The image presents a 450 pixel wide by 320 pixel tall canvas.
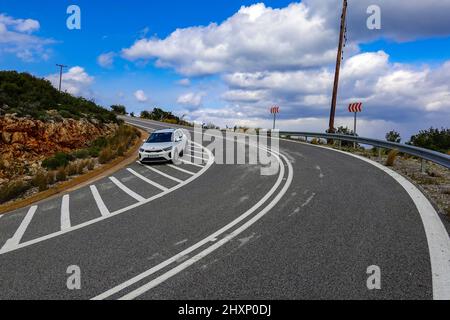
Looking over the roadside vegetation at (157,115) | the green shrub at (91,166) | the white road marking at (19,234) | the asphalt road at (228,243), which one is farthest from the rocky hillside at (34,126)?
the roadside vegetation at (157,115)

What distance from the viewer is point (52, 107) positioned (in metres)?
19.7

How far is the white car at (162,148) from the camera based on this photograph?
15.9 metres

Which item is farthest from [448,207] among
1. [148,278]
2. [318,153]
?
[318,153]

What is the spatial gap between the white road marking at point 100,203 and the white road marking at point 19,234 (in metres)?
1.50

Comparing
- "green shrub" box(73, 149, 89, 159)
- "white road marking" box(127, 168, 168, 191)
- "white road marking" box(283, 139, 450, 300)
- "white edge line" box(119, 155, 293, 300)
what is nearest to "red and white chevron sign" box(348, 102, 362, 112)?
"white road marking" box(283, 139, 450, 300)

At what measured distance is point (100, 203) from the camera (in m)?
9.64

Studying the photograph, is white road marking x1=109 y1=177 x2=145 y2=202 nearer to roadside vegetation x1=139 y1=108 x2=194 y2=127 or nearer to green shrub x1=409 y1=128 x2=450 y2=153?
green shrub x1=409 y1=128 x2=450 y2=153

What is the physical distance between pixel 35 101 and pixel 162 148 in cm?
807

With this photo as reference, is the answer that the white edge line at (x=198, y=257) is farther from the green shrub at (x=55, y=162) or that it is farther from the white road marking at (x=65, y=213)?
the green shrub at (x=55, y=162)
